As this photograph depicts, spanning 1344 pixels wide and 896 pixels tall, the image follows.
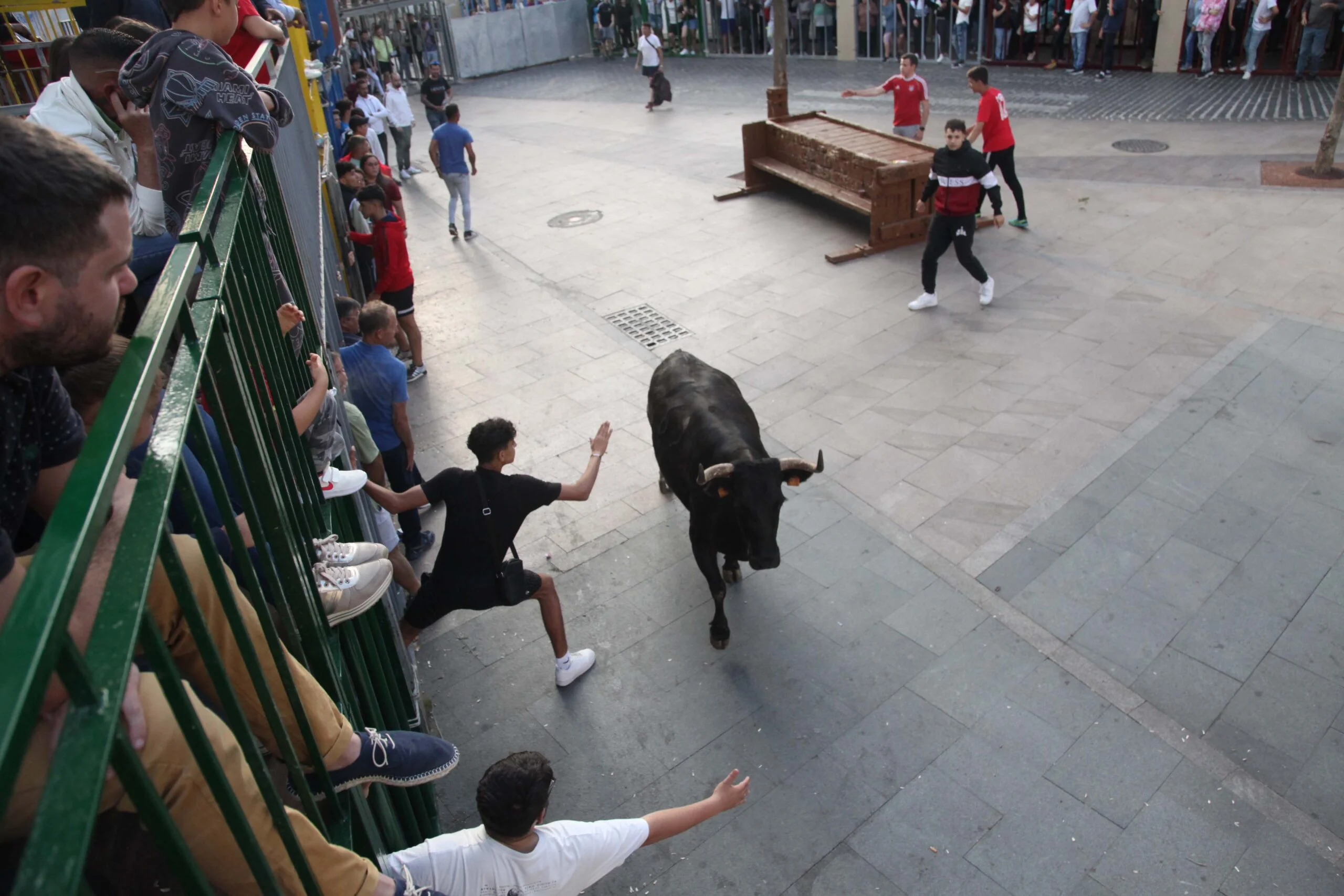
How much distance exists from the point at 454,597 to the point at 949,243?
24.1ft

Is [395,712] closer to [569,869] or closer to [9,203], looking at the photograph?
[569,869]

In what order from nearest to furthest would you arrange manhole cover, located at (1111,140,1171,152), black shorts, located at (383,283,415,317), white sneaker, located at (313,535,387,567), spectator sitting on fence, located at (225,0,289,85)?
white sneaker, located at (313,535,387,567) < spectator sitting on fence, located at (225,0,289,85) < black shorts, located at (383,283,415,317) < manhole cover, located at (1111,140,1171,152)

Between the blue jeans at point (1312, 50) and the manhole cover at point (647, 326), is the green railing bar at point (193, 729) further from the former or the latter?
the blue jeans at point (1312, 50)

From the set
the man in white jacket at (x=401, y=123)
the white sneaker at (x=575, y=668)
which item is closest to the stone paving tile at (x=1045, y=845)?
the white sneaker at (x=575, y=668)

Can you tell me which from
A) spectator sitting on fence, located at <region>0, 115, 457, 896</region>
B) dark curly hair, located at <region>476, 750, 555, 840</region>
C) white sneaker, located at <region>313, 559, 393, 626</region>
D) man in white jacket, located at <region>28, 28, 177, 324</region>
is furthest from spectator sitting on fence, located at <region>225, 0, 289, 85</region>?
dark curly hair, located at <region>476, 750, 555, 840</region>

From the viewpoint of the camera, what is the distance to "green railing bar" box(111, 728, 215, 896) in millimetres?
1256

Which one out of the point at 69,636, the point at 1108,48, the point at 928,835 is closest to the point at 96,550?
the point at 69,636

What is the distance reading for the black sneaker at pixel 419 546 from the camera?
276 inches

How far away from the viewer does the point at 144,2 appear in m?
5.82

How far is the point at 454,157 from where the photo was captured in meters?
13.2

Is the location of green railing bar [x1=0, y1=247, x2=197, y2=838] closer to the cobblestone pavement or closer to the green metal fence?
the green metal fence

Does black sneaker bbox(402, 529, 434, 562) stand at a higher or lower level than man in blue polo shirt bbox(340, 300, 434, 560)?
lower

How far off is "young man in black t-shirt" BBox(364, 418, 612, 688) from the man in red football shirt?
8799mm

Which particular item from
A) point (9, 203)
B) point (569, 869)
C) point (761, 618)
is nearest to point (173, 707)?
point (9, 203)
